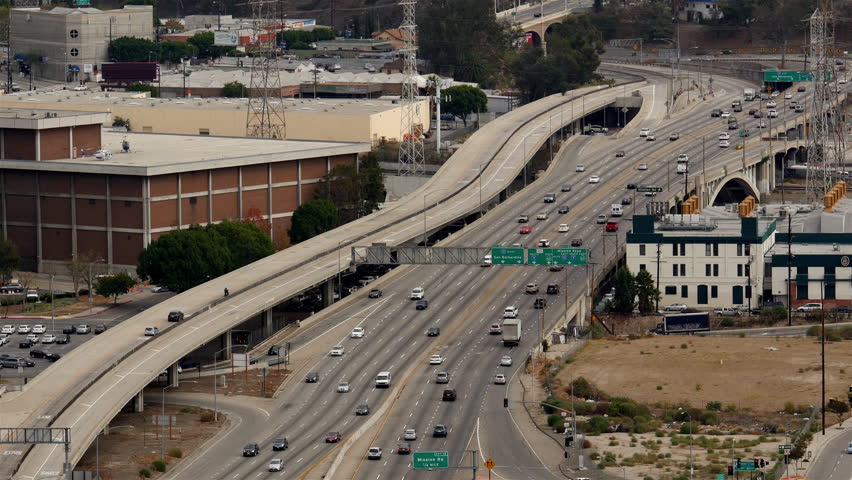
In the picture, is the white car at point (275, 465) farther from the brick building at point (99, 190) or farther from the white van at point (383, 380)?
the brick building at point (99, 190)

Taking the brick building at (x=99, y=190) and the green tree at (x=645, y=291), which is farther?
the brick building at (x=99, y=190)

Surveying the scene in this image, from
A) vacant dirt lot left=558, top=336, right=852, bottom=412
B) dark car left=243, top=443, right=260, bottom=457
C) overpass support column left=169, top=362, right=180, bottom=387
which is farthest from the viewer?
overpass support column left=169, top=362, right=180, bottom=387

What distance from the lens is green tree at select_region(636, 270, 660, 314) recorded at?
166m

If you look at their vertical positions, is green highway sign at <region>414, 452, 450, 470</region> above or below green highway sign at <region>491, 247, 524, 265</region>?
below

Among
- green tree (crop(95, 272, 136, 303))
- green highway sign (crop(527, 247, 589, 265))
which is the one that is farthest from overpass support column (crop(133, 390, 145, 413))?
green highway sign (crop(527, 247, 589, 265))

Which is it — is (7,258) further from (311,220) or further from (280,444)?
(280,444)

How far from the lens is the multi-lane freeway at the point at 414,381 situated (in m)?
120

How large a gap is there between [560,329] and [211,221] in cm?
4160

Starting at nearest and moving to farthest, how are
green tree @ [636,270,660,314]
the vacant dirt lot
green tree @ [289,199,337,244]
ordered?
the vacant dirt lot
green tree @ [636,270,660,314]
green tree @ [289,199,337,244]

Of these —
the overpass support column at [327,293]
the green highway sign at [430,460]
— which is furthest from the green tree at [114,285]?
the green highway sign at [430,460]

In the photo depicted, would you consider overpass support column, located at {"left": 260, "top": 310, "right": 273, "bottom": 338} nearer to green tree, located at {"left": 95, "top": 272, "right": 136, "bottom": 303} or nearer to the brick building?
green tree, located at {"left": 95, "top": 272, "right": 136, "bottom": 303}

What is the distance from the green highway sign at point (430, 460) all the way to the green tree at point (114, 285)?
6182 cm

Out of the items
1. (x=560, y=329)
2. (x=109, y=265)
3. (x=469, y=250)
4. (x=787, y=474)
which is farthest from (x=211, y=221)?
(x=787, y=474)

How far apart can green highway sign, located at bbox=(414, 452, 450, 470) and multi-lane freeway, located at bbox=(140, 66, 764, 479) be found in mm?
4417
